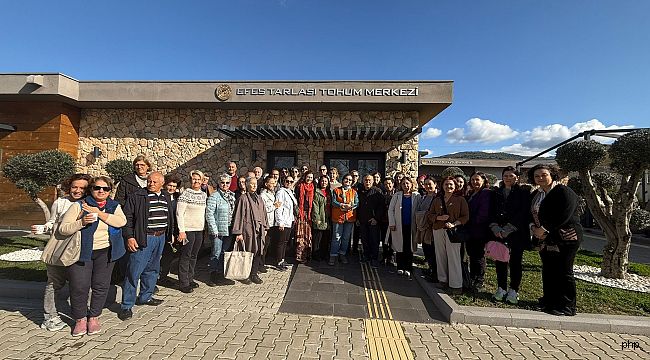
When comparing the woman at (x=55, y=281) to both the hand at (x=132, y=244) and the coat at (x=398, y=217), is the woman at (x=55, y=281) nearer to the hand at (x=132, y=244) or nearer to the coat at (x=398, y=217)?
the hand at (x=132, y=244)

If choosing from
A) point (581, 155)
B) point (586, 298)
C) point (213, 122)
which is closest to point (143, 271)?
point (586, 298)

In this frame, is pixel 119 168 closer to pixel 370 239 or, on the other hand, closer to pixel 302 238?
pixel 302 238

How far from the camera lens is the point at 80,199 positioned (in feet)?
11.3

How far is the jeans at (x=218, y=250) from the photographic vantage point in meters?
4.88

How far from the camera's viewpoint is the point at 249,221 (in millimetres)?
4953

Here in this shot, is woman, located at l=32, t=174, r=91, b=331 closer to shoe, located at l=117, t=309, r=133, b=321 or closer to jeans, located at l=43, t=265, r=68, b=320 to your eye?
jeans, located at l=43, t=265, r=68, b=320

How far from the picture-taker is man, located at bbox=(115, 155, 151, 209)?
13.0 ft

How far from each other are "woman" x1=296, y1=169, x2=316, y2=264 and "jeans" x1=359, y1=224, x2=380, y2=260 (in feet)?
3.65

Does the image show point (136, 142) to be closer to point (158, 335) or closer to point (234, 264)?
point (234, 264)

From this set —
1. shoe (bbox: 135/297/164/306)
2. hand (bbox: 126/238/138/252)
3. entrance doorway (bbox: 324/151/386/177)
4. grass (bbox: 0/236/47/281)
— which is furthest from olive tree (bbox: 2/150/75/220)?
entrance doorway (bbox: 324/151/386/177)

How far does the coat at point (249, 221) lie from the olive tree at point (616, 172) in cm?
574

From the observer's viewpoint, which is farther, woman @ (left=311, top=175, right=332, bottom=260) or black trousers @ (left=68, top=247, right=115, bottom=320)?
woman @ (left=311, top=175, right=332, bottom=260)

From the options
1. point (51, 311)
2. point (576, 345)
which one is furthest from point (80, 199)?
point (576, 345)

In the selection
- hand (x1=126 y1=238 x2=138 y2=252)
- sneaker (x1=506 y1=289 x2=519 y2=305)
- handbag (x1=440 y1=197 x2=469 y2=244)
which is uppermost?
handbag (x1=440 y1=197 x2=469 y2=244)
